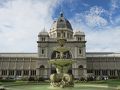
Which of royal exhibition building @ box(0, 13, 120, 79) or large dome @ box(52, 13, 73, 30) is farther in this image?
large dome @ box(52, 13, 73, 30)

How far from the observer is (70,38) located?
87625 mm

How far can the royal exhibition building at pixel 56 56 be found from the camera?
83.0 metres

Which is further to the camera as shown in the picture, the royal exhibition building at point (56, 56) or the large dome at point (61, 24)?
the large dome at point (61, 24)

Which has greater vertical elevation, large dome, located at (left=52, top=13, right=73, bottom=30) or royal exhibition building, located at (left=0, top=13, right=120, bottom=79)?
large dome, located at (left=52, top=13, right=73, bottom=30)

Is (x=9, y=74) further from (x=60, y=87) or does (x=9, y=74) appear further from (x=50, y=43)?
(x=60, y=87)

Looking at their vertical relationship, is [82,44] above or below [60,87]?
above

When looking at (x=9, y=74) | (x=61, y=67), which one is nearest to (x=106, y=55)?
(x=9, y=74)

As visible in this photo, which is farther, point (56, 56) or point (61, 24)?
point (61, 24)

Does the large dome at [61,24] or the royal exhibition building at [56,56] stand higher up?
the large dome at [61,24]

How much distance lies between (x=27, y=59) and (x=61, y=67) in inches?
2475

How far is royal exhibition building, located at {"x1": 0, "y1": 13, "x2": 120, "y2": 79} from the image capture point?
83000 mm

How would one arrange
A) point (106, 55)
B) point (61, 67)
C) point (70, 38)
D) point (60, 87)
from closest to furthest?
point (60, 87) < point (61, 67) < point (70, 38) < point (106, 55)

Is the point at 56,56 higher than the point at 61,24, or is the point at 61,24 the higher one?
the point at 61,24

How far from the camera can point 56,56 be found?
276 feet
